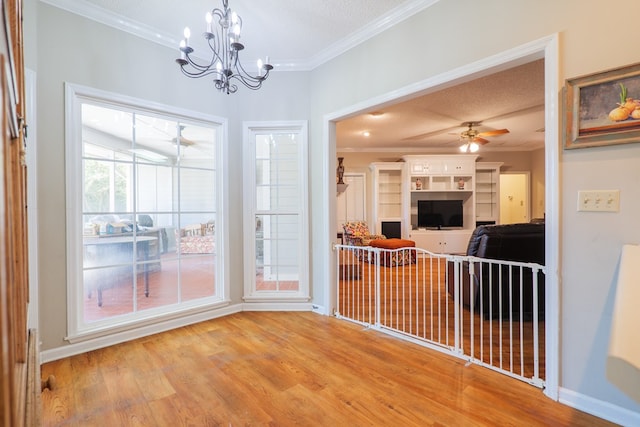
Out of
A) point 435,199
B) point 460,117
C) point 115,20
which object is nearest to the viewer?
point 115,20

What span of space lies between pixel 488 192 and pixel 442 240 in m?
1.85

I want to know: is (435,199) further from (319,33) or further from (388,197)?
(319,33)

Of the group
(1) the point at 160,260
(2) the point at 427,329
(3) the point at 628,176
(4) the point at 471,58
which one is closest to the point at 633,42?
(3) the point at 628,176

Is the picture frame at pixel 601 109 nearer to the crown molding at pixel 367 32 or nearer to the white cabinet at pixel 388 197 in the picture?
the crown molding at pixel 367 32

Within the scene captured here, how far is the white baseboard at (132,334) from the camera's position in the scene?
246 centimetres

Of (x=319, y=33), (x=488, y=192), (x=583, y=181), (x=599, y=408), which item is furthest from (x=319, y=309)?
(x=488, y=192)

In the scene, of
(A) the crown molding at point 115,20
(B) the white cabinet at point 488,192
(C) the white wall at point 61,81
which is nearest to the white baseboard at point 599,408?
(C) the white wall at point 61,81

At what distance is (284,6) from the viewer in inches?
100.0

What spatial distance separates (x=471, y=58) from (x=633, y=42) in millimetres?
848

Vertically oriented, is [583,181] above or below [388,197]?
below

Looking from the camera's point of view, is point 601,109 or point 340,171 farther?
point 340,171

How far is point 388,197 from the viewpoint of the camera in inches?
306

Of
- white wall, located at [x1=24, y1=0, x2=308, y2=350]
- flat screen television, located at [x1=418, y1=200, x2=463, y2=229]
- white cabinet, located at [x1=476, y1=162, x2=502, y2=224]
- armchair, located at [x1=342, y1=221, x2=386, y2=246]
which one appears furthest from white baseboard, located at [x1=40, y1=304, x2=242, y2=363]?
white cabinet, located at [x1=476, y1=162, x2=502, y2=224]

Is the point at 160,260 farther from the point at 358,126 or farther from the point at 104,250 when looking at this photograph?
the point at 358,126
